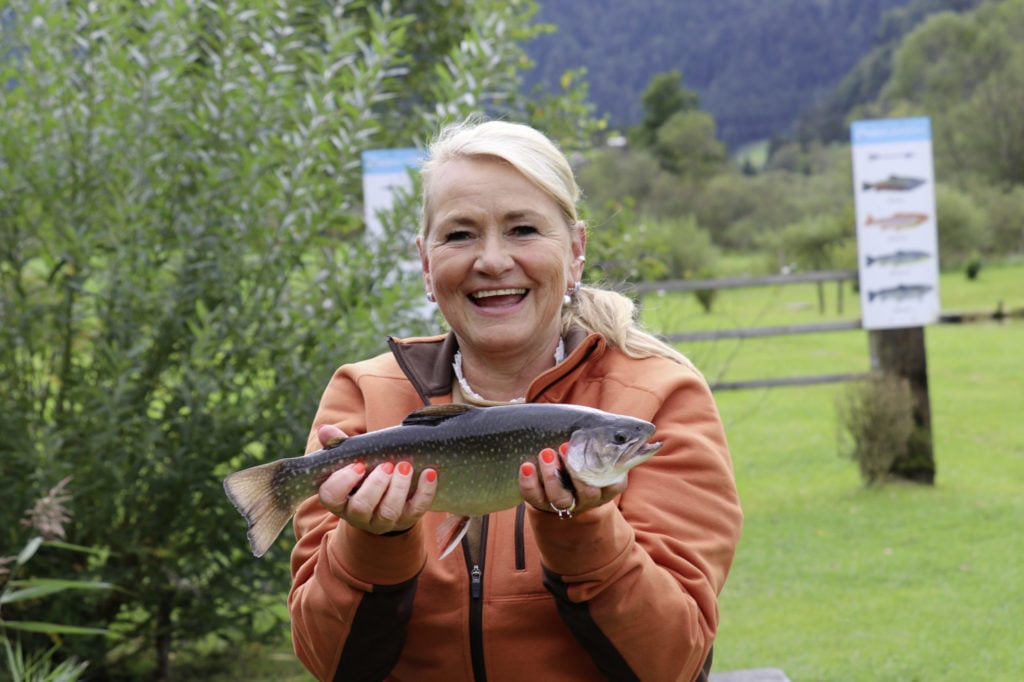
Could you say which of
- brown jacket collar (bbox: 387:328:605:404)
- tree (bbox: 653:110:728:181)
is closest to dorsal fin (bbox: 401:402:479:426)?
brown jacket collar (bbox: 387:328:605:404)

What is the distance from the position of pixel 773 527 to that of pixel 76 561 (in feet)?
20.4

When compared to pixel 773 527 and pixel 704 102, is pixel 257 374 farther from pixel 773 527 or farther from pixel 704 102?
pixel 704 102

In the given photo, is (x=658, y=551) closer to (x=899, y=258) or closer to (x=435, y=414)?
(x=435, y=414)

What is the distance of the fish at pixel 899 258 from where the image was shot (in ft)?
30.6

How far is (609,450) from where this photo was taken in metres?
1.97

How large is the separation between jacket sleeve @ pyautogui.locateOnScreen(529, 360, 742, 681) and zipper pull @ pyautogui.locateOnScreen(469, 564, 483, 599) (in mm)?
209

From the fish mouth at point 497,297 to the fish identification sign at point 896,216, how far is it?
724 centimetres

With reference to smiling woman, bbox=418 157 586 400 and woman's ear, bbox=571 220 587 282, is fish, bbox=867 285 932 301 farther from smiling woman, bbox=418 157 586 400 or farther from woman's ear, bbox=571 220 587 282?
smiling woman, bbox=418 157 586 400

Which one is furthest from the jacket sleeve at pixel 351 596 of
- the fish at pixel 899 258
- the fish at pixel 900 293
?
the fish at pixel 899 258

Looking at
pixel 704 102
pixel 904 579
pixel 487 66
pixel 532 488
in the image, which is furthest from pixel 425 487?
pixel 704 102

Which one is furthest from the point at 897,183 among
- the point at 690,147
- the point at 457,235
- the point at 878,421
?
the point at 690,147

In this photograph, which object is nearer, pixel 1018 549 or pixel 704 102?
pixel 1018 549

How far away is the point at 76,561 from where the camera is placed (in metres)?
5.43

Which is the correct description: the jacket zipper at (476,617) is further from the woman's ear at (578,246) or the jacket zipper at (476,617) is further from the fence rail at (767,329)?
the fence rail at (767,329)
